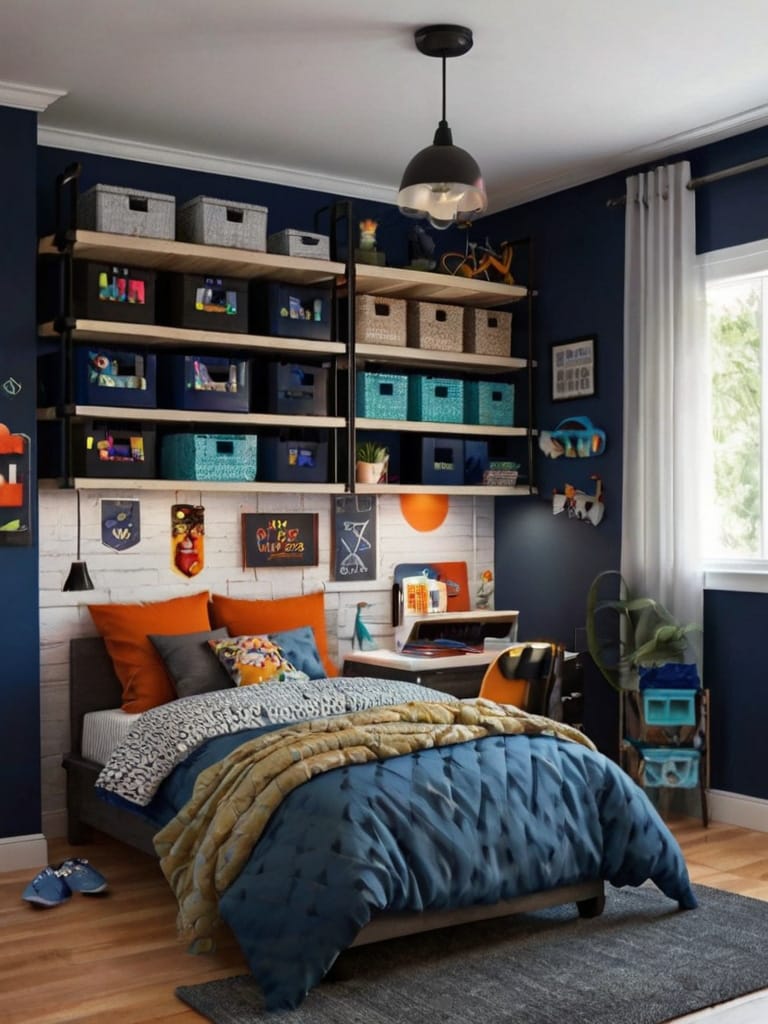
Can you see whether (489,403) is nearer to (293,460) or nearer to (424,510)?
(424,510)

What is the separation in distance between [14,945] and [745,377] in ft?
11.5

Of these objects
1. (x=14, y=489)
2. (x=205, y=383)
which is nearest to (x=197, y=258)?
(x=205, y=383)

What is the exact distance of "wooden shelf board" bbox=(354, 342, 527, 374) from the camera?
215 inches

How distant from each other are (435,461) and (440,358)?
1.59 ft

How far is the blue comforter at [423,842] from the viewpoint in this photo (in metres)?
3.19

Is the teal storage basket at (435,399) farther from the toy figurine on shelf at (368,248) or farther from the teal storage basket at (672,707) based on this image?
the teal storage basket at (672,707)

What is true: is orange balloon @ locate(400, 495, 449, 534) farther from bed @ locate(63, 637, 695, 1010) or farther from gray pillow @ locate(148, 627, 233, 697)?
bed @ locate(63, 637, 695, 1010)

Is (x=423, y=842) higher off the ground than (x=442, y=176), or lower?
lower

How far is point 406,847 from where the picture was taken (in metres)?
3.39

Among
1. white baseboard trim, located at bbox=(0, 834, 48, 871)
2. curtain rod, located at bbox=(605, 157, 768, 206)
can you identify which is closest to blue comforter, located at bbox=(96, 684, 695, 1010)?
white baseboard trim, located at bbox=(0, 834, 48, 871)

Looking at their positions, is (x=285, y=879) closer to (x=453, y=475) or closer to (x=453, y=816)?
(x=453, y=816)

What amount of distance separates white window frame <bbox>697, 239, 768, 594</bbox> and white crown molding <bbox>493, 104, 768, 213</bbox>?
461 mm

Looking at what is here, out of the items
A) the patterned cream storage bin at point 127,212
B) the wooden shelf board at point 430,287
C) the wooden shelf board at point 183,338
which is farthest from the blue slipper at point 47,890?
the wooden shelf board at point 430,287

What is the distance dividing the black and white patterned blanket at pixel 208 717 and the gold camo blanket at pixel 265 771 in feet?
0.86
